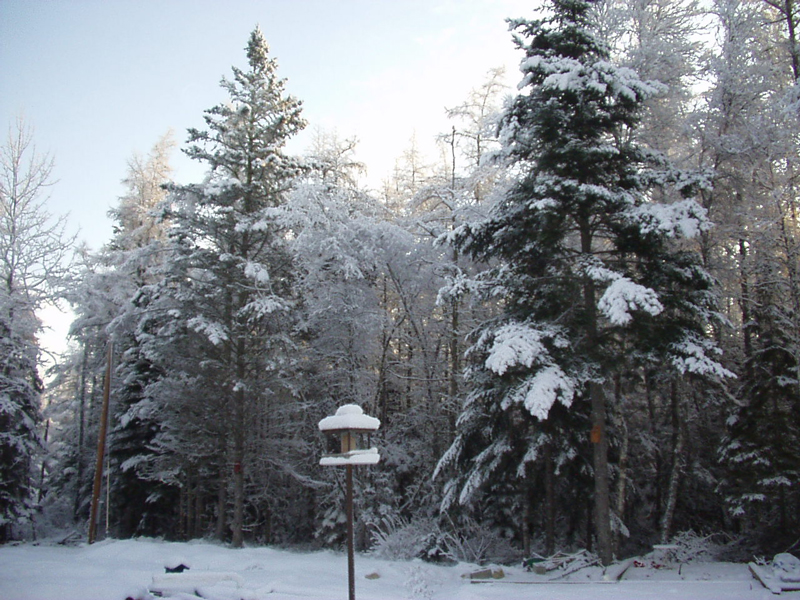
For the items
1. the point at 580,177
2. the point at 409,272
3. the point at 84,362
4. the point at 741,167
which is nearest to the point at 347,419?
the point at 580,177

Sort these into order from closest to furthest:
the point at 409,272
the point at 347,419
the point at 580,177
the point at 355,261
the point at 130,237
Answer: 1. the point at 347,419
2. the point at 580,177
3. the point at 355,261
4. the point at 409,272
5. the point at 130,237

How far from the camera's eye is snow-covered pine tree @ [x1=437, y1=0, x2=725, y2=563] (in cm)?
937

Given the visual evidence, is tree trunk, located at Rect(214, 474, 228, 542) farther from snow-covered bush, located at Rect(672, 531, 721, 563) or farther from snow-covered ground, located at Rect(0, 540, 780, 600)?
snow-covered bush, located at Rect(672, 531, 721, 563)

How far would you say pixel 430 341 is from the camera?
18.0 metres

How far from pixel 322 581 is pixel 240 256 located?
9.63m

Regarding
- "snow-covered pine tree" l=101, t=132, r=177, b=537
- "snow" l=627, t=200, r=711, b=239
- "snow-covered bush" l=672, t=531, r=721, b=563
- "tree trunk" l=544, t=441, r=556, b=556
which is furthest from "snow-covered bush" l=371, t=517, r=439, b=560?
"snow-covered pine tree" l=101, t=132, r=177, b=537

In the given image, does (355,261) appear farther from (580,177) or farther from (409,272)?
(580,177)

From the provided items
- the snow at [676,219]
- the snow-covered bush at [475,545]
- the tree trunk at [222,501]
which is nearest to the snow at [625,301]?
the snow at [676,219]

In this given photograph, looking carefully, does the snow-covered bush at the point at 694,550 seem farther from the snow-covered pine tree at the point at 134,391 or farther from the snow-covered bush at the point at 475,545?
the snow-covered pine tree at the point at 134,391

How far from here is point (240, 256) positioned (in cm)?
1614

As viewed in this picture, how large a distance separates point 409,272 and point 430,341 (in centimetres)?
270

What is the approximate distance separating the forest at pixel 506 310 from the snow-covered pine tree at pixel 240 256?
0.10 m

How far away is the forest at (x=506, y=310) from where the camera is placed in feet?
33.8

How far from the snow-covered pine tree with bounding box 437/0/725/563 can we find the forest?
0.17ft
